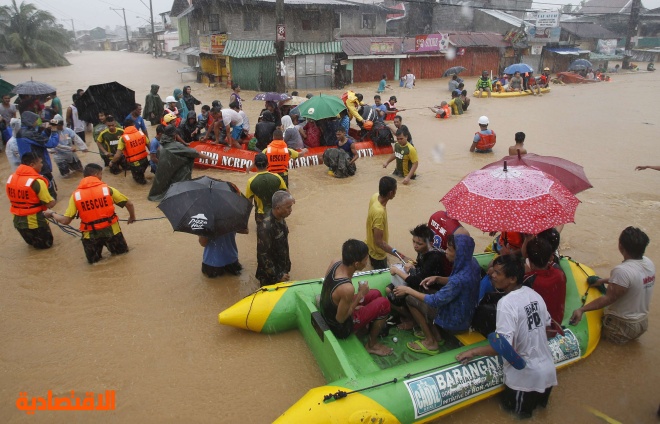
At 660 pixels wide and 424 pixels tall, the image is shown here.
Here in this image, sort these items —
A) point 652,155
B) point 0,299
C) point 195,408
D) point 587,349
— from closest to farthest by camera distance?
point 195,408 < point 587,349 < point 0,299 < point 652,155

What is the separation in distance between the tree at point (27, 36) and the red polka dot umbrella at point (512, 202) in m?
46.4

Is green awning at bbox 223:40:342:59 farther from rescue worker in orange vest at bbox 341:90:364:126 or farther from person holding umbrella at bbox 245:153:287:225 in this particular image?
person holding umbrella at bbox 245:153:287:225

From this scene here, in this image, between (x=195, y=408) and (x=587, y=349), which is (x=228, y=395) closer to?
(x=195, y=408)

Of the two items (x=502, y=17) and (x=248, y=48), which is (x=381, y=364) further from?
(x=502, y=17)

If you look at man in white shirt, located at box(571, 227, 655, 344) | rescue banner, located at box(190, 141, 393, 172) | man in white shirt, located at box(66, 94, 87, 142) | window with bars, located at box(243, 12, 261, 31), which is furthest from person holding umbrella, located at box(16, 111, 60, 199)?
window with bars, located at box(243, 12, 261, 31)

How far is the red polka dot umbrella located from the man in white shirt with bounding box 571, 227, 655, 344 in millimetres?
706

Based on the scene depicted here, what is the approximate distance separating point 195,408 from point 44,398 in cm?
145

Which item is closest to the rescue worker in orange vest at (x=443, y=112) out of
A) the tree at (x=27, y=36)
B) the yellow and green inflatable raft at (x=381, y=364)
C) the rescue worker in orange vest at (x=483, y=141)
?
the rescue worker in orange vest at (x=483, y=141)

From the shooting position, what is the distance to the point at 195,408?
3.99 m

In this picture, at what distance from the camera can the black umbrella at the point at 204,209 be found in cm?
512

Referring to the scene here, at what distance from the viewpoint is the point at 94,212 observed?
601cm

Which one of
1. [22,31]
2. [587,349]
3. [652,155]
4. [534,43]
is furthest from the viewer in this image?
[22,31]

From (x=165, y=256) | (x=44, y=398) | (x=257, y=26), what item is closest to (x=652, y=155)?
(x=165, y=256)

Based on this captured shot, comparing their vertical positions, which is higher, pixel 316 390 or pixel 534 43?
pixel 534 43
